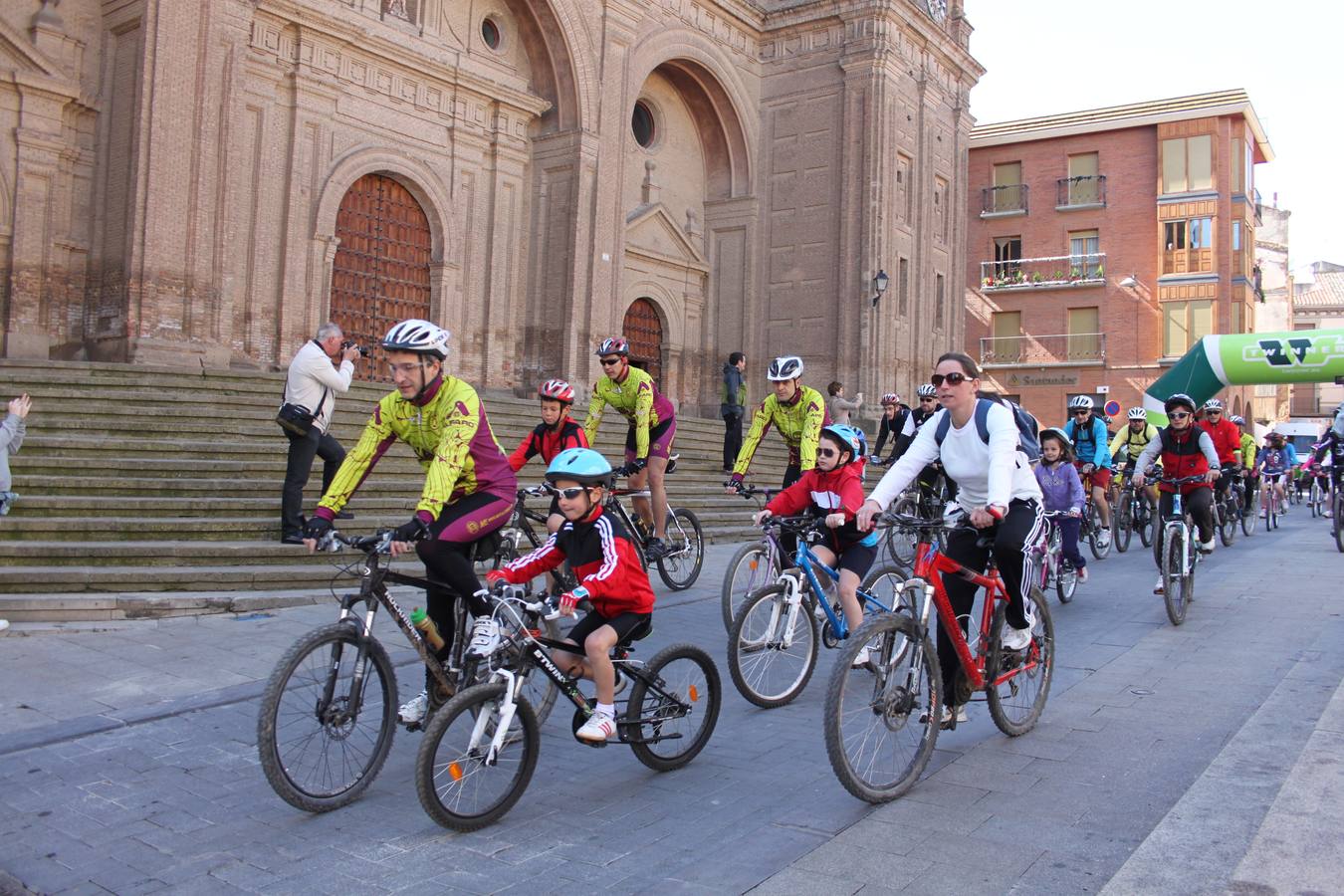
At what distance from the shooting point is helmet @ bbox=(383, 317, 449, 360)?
15.2 feet

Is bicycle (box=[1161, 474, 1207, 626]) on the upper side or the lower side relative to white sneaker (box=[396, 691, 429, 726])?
upper

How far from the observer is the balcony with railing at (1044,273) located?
39.2 meters

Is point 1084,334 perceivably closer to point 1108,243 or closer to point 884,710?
point 1108,243

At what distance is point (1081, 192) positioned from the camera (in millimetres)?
39625

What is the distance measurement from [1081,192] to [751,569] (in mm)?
37454

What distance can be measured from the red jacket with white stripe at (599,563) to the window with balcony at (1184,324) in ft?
124

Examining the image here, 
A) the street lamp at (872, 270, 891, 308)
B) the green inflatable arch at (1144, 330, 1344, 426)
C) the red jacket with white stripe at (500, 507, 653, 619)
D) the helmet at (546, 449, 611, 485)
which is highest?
the street lamp at (872, 270, 891, 308)

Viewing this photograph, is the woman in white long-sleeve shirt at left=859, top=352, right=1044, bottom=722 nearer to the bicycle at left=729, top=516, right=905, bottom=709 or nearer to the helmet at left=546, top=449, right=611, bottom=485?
the bicycle at left=729, top=516, right=905, bottom=709

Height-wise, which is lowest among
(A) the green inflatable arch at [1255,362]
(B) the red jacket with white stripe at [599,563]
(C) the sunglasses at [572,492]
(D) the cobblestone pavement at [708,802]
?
(D) the cobblestone pavement at [708,802]

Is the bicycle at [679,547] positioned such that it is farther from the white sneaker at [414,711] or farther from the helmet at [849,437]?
the white sneaker at [414,711]

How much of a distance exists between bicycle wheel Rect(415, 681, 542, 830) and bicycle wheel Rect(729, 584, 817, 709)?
72.6 inches

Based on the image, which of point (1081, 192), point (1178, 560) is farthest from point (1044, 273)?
point (1178, 560)

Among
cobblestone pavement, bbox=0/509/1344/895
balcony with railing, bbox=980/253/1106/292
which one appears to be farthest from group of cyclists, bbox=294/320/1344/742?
balcony with railing, bbox=980/253/1106/292

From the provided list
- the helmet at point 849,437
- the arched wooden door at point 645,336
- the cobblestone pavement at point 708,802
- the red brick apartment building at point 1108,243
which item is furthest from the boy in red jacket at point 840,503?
the red brick apartment building at point 1108,243
